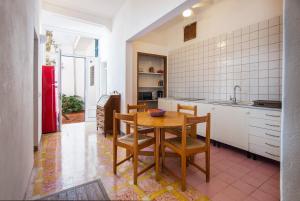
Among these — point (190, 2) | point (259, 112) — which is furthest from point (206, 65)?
point (190, 2)

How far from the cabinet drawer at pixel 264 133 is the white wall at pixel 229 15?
1616 millimetres

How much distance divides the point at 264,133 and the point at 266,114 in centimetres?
25

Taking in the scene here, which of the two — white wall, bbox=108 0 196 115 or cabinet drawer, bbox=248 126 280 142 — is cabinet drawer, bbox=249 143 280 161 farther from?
white wall, bbox=108 0 196 115

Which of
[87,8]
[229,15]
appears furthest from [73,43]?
[229,15]

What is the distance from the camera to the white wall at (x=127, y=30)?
2240mm

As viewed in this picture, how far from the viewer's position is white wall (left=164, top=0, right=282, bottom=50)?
7.78 feet

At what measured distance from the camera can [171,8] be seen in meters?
1.97

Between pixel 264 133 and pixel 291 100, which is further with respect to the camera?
pixel 264 133

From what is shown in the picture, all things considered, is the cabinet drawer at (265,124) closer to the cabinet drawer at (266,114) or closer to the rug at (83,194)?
the cabinet drawer at (266,114)

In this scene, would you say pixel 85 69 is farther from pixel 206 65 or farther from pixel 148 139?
pixel 148 139

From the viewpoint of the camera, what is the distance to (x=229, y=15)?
2857 mm

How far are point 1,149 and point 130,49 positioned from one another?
2.95m

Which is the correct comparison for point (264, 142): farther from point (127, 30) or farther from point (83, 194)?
point (127, 30)

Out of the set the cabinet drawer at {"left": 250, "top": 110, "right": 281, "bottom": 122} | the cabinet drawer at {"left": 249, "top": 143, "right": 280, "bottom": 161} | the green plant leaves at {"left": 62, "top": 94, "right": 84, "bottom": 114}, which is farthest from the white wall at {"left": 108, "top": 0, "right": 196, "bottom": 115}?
the green plant leaves at {"left": 62, "top": 94, "right": 84, "bottom": 114}
